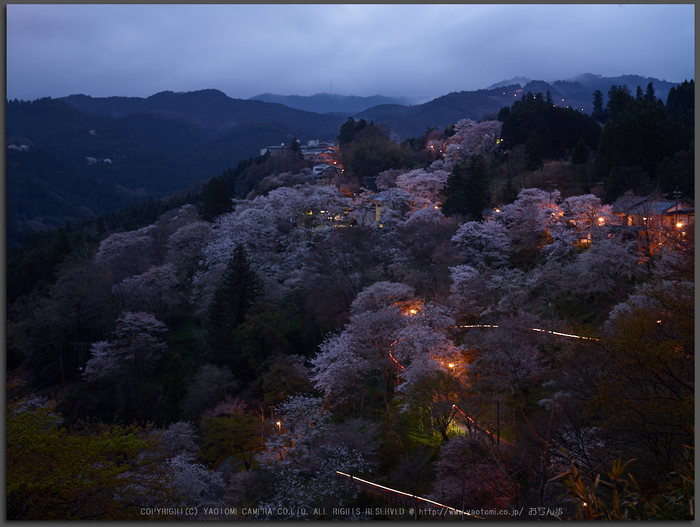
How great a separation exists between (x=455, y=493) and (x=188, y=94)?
176 m

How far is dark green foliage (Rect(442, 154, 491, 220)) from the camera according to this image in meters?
30.4

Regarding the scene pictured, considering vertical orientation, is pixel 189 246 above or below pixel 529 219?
below

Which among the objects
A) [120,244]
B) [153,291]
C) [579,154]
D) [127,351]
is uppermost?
[579,154]

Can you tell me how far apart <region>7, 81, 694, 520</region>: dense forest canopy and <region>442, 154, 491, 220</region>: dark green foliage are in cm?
14

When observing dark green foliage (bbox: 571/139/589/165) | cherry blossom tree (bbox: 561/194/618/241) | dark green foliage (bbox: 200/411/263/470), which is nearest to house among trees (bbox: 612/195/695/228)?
cherry blossom tree (bbox: 561/194/618/241)

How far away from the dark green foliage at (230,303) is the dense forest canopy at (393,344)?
0.12m

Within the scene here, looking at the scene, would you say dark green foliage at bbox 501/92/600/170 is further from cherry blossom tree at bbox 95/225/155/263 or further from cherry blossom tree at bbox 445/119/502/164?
cherry blossom tree at bbox 95/225/155/263

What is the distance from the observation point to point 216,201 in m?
39.2

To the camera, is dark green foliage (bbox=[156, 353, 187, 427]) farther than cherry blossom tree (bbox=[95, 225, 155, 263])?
No

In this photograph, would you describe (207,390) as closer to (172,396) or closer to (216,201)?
(172,396)

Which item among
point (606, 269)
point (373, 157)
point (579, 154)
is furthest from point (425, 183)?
point (606, 269)

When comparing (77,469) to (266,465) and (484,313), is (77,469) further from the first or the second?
(484,313)

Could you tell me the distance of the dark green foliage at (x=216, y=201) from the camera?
128 ft

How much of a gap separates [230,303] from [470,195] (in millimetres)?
17162
